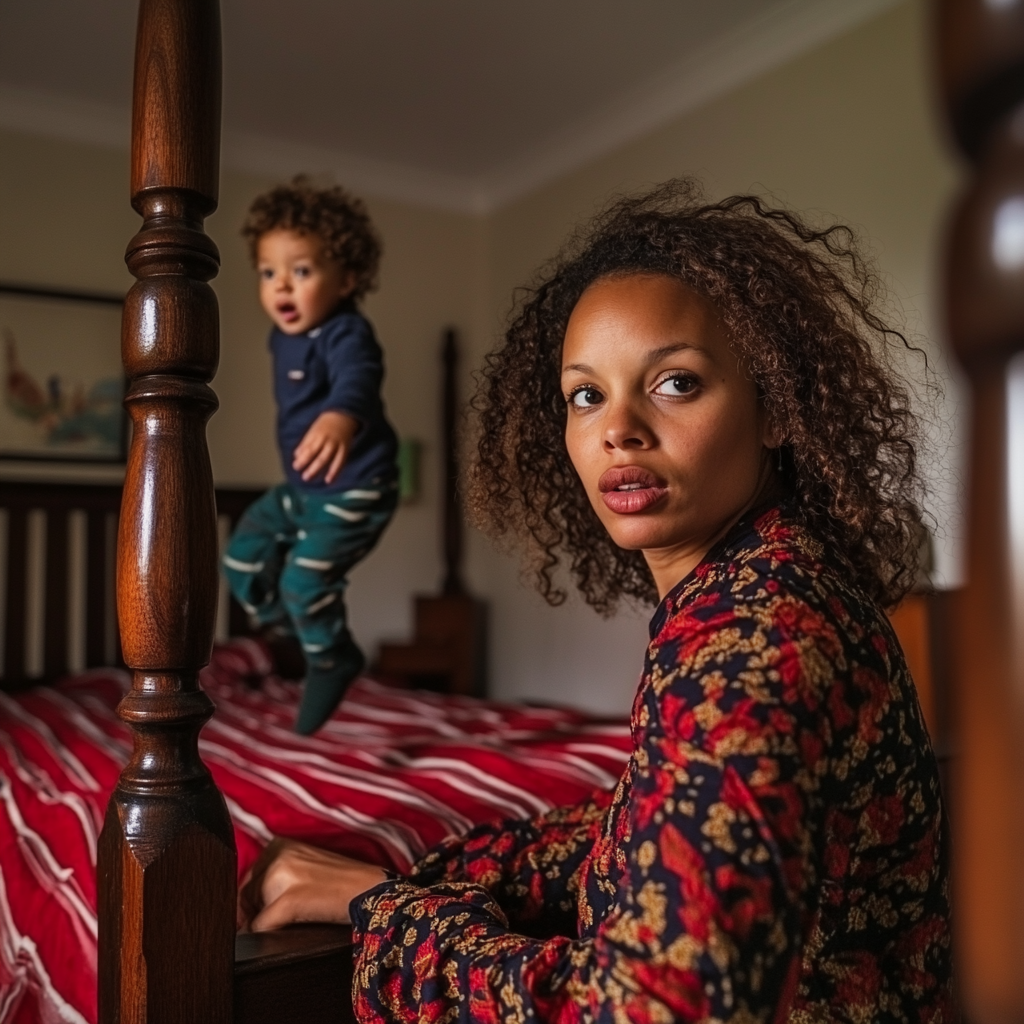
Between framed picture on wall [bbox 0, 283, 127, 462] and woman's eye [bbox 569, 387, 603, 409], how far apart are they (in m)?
2.67

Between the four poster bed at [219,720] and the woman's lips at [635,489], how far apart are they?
1.28ft

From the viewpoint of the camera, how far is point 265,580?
1.63 m

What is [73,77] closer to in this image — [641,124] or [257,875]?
Answer: [641,124]

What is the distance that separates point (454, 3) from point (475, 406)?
6.42 ft

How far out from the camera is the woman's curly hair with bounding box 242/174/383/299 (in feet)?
4.89

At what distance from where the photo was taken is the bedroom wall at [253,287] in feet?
11.0

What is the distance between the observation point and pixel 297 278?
1498 mm

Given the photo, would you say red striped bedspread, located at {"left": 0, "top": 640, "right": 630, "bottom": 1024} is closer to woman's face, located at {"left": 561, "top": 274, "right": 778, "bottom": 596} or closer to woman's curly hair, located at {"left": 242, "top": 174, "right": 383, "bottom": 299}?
woman's face, located at {"left": 561, "top": 274, "right": 778, "bottom": 596}

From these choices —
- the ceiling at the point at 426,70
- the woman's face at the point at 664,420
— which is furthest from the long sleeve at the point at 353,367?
the ceiling at the point at 426,70

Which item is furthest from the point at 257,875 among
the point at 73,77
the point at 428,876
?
the point at 73,77

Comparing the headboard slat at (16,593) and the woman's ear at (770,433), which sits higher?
the woman's ear at (770,433)

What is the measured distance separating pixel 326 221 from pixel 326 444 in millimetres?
343

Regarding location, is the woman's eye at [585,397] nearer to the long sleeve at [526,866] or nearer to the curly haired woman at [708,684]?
the curly haired woman at [708,684]

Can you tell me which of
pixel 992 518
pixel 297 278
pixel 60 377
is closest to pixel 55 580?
pixel 60 377
